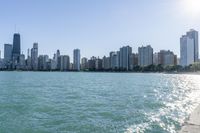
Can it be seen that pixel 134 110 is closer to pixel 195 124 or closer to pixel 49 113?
pixel 49 113

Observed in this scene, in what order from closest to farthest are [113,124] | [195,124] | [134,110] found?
A: 1. [195,124]
2. [113,124]
3. [134,110]

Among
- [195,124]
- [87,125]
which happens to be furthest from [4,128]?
[195,124]

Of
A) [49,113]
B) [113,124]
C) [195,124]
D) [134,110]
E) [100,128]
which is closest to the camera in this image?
[195,124]

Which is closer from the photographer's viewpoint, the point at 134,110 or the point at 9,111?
the point at 9,111

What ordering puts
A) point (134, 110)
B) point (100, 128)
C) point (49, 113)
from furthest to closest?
point (134, 110)
point (49, 113)
point (100, 128)

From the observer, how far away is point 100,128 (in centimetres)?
1764

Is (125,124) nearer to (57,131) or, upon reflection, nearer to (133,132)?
(133,132)

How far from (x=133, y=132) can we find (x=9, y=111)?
11.0 meters

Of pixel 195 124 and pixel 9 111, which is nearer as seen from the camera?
pixel 195 124

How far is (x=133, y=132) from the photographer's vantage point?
55.7 feet

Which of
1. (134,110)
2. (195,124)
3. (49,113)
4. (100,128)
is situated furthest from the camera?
(134,110)

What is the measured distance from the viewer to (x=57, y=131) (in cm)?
1662

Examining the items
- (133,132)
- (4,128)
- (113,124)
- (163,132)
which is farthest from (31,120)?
(163,132)

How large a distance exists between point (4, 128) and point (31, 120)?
264 centimetres
